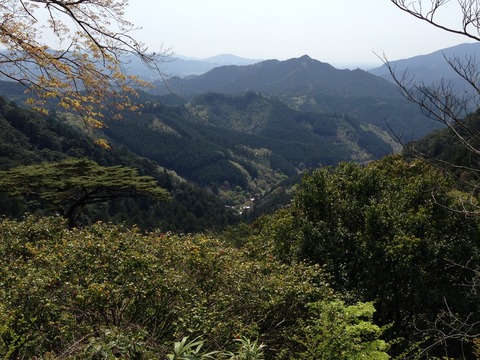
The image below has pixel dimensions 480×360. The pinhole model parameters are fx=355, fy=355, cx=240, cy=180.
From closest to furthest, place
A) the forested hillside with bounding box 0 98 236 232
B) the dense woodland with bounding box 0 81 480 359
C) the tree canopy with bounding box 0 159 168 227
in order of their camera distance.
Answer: the dense woodland with bounding box 0 81 480 359 < the tree canopy with bounding box 0 159 168 227 < the forested hillside with bounding box 0 98 236 232

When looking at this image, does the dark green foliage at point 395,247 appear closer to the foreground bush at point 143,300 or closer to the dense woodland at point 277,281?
the dense woodland at point 277,281

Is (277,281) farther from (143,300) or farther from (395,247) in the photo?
(395,247)

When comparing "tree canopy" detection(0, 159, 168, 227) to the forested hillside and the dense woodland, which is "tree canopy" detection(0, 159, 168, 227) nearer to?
the dense woodland

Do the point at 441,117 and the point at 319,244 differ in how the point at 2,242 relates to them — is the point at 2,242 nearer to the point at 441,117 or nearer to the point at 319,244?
the point at 319,244

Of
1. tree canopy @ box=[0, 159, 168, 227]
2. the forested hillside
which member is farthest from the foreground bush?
the forested hillside

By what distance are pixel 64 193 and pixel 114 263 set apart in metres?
14.8

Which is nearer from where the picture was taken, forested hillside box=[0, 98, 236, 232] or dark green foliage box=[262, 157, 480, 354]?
dark green foliage box=[262, 157, 480, 354]

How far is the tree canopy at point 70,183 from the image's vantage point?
2002 centimetres

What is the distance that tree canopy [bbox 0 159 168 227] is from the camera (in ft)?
65.7

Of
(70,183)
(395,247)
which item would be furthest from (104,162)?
(395,247)

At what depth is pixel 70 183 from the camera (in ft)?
65.4

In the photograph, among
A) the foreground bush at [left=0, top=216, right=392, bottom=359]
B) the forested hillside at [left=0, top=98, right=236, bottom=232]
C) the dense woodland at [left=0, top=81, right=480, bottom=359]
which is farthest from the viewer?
the forested hillside at [left=0, top=98, right=236, bottom=232]

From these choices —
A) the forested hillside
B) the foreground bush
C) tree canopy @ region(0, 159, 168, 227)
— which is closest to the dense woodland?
the foreground bush

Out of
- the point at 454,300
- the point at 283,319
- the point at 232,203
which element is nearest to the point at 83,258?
the point at 283,319
